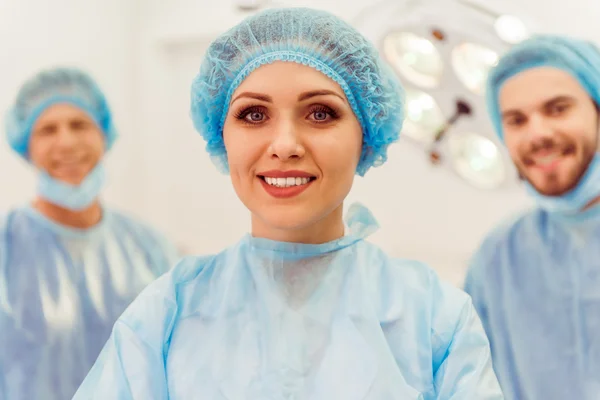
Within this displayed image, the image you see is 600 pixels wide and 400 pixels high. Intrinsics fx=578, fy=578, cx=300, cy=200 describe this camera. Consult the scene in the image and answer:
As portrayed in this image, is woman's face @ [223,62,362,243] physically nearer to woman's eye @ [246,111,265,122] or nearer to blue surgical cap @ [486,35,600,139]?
woman's eye @ [246,111,265,122]

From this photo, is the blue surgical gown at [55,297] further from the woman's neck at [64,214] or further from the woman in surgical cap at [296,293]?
the woman in surgical cap at [296,293]

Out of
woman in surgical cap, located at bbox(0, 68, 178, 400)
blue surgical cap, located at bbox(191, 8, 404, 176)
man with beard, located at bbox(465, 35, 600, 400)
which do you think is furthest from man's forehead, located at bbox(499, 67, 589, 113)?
woman in surgical cap, located at bbox(0, 68, 178, 400)

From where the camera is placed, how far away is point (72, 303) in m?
1.53

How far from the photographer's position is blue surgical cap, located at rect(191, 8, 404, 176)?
3.42 feet

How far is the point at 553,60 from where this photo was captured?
4.58 feet

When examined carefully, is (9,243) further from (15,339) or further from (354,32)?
(354,32)

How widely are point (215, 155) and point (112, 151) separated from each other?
2.14 ft

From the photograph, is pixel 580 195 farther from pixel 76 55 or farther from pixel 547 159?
pixel 76 55

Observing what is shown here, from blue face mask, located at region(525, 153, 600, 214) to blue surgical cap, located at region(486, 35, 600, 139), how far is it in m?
0.16

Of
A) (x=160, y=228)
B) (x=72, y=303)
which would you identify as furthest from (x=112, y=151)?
(x=72, y=303)

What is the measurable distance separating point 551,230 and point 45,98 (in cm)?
137

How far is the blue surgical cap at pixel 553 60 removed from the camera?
1.37 m

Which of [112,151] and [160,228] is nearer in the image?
[112,151]

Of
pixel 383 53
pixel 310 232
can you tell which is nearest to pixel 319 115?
pixel 310 232
